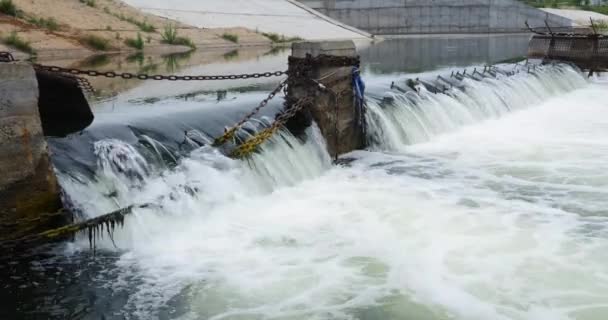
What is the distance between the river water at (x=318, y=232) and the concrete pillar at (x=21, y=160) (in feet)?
1.56

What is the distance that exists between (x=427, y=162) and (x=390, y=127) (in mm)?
1681

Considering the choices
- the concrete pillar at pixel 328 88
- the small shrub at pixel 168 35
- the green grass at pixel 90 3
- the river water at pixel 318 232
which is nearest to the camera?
the river water at pixel 318 232

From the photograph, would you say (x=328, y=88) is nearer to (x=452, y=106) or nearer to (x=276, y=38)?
(x=452, y=106)

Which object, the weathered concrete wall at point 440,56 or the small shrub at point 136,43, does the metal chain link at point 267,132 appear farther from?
the small shrub at point 136,43

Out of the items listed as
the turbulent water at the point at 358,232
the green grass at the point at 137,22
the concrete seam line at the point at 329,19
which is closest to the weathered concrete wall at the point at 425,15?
the concrete seam line at the point at 329,19

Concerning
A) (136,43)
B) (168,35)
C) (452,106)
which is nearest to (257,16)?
(168,35)

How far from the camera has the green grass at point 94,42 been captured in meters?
30.5

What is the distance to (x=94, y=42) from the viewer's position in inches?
1205

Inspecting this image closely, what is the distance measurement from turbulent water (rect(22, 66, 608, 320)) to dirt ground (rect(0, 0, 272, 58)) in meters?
19.1

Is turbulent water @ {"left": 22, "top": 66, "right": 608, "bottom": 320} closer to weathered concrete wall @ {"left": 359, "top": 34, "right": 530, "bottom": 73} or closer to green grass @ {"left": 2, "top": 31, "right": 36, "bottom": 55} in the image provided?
weathered concrete wall @ {"left": 359, "top": 34, "right": 530, "bottom": 73}

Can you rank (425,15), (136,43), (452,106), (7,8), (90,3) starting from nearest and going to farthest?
(452,106) → (7,8) → (136,43) → (90,3) → (425,15)

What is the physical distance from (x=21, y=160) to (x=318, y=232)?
3.50 meters

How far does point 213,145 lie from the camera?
10102 mm

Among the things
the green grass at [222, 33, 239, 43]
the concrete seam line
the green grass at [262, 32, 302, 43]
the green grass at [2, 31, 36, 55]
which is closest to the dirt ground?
the green grass at [222, 33, 239, 43]
